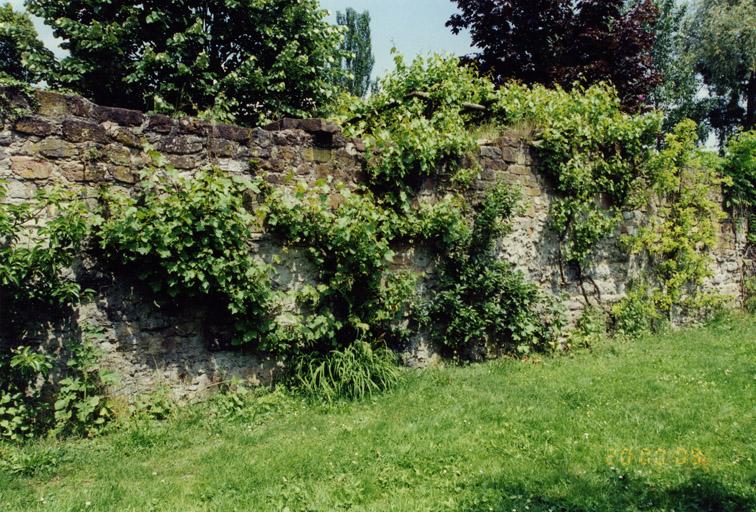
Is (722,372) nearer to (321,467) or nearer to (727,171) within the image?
(321,467)

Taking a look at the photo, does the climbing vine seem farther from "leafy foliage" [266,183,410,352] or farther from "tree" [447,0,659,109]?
"tree" [447,0,659,109]

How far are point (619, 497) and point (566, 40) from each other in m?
13.8

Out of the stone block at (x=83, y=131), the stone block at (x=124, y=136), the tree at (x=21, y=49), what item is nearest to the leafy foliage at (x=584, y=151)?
the stone block at (x=124, y=136)

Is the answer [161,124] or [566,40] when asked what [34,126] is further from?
[566,40]

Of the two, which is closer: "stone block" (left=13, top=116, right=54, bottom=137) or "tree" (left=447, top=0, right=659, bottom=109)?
"stone block" (left=13, top=116, right=54, bottom=137)

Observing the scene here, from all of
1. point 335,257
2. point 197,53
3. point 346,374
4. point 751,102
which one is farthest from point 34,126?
point 751,102

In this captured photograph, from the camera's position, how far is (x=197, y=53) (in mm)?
10320

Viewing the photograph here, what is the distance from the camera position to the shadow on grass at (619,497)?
3.10m

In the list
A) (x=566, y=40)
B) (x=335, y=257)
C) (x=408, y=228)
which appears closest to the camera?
(x=335, y=257)

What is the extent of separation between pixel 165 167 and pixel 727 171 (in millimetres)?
9205

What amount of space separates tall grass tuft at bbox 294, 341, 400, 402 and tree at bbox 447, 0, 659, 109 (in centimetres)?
1082

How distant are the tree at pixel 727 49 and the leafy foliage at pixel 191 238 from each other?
23007mm

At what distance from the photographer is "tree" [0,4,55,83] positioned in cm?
1009

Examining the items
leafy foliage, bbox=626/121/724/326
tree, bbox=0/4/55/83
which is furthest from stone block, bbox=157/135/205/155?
tree, bbox=0/4/55/83
